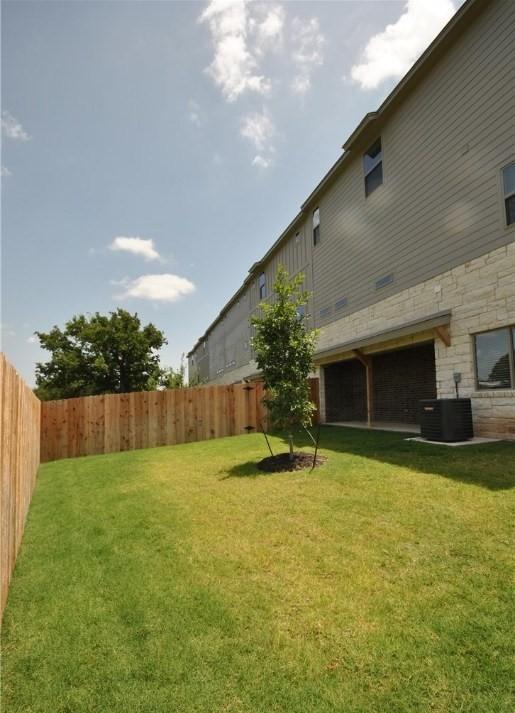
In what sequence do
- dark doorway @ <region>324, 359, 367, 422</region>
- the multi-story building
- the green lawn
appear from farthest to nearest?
dark doorway @ <region>324, 359, 367, 422</region> < the multi-story building < the green lawn

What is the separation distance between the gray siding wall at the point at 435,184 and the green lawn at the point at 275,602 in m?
6.67

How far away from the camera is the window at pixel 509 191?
322 inches

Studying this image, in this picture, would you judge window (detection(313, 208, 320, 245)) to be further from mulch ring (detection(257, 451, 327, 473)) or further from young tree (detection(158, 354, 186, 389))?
young tree (detection(158, 354, 186, 389))

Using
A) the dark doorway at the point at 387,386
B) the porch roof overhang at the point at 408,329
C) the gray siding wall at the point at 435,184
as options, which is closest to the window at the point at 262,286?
the gray siding wall at the point at 435,184

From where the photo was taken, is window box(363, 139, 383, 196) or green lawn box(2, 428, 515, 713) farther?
window box(363, 139, 383, 196)

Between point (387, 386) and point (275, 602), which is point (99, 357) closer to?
point (387, 386)

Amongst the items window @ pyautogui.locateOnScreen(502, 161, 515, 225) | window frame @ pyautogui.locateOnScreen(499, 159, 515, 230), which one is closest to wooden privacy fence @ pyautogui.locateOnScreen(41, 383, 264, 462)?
window frame @ pyautogui.locateOnScreen(499, 159, 515, 230)

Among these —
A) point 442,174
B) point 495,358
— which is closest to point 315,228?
point 442,174

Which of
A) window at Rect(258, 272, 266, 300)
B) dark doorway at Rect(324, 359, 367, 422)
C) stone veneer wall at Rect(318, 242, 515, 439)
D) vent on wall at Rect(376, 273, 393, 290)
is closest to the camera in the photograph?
stone veneer wall at Rect(318, 242, 515, 439)

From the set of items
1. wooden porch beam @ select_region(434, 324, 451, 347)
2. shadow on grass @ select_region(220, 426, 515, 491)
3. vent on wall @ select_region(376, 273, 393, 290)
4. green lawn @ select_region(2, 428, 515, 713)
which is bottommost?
green lawn @ select_region(2, 428, 515, 713)

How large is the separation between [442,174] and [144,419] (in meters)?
12.2

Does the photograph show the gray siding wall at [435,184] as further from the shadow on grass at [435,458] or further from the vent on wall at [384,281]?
the shadow on grass at [435,458]

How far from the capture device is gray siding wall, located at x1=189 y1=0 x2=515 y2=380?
27.9ft

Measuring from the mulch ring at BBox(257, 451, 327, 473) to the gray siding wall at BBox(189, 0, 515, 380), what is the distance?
6422 millimetres
